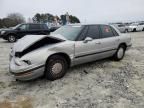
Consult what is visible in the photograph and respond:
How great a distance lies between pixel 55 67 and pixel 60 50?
1.50 feet

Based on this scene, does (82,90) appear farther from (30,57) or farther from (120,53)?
(120,53)

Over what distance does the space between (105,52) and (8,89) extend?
3309 millimetres

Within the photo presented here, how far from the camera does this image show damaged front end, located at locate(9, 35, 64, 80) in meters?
4.69

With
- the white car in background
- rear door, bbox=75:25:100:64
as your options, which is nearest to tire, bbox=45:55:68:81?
rear door, bbox=75:25:100:64

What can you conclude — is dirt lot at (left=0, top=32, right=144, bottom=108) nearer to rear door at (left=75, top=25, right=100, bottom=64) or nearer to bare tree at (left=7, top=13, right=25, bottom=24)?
rear door at (left=75, top=25, right=100, bottom=64)

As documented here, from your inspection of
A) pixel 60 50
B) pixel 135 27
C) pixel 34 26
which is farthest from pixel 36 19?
pixel 60 50

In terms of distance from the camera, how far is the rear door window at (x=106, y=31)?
22.0 ft

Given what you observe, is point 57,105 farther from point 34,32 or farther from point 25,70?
point 34,32

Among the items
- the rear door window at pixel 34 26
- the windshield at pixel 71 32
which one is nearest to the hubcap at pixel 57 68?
the windshield at pixel 71 32

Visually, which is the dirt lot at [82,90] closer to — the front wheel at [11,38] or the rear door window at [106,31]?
the rear door window at [106,31]

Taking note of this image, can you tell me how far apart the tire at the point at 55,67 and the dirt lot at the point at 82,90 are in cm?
15

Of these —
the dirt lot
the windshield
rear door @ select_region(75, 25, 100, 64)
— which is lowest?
the dirt lot

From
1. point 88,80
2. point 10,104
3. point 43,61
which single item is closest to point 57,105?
point 10,104

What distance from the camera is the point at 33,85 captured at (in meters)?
5.09
